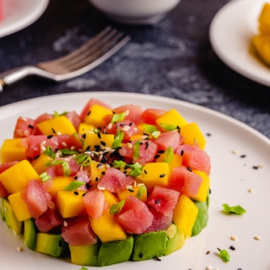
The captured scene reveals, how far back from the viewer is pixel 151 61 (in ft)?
13.1

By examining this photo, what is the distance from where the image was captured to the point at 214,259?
2395 mm

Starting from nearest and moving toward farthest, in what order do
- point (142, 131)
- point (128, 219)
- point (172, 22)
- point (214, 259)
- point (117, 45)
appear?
point (128, 219) → point (214, 259) → point (142, 131) → point (117, 45) → point (172, 22)

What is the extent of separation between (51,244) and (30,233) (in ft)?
0.30

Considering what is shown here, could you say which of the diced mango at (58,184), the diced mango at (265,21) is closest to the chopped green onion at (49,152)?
the diced mango at (58,184)

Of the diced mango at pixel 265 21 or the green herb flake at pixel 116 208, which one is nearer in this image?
the green herb flake at pixel 116 208

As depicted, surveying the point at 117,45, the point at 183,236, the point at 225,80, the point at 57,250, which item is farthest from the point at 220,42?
the point at 57,250

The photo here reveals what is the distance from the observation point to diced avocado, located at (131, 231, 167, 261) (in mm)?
2318

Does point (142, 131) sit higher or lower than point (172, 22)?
higher

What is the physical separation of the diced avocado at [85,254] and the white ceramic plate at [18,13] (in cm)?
173

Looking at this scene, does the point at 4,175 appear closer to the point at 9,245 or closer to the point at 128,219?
the point at 9,245

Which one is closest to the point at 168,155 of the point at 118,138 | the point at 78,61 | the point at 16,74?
the point at 118,138

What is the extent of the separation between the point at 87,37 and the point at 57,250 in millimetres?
2185

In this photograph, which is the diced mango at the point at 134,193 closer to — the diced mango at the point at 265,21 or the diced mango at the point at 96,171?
the diced mango at the point at 96,171

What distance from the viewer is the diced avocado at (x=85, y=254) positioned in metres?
2.30
